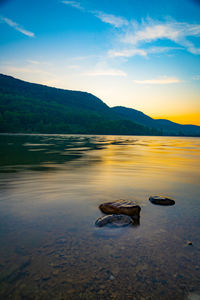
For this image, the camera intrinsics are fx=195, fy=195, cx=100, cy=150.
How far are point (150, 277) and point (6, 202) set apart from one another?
27.4 feet

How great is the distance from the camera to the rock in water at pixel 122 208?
8.74 m

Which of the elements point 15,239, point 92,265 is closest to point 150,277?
point 92,265

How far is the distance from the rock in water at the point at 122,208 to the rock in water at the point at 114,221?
1.62 ft

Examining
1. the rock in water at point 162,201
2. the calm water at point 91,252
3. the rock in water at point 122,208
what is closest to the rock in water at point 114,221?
the calm water at point 91,252

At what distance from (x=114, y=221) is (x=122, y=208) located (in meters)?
0.95

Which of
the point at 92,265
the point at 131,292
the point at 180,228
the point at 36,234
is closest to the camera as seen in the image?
the point at 131,292

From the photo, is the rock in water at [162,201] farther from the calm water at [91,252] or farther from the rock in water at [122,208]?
the rock in water at [122,208]

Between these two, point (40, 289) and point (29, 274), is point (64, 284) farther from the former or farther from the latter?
point (29, 274)

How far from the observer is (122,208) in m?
8.89

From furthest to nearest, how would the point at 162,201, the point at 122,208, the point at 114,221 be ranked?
1. the point at 162,201
2. the point at 122,208
3. the point at 114,221

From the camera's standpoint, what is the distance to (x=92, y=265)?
18.0 feet

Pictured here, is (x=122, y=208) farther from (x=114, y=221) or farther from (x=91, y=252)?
(x=91, y=252)

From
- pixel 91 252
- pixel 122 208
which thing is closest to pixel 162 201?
pixel 122 208

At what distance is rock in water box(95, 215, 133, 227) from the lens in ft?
25.9
